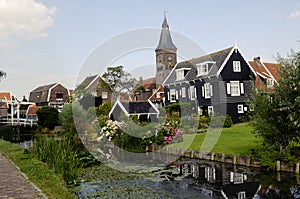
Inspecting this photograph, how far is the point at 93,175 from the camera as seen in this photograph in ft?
39.1

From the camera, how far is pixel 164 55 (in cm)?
6894

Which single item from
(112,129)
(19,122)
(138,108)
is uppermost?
(138,108)

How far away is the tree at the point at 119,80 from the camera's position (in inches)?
1703

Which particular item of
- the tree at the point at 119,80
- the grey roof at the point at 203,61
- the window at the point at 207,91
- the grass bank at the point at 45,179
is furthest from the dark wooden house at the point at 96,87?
the grass bank at the point at 45,179

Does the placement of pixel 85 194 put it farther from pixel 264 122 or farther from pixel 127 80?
pixel 127 80

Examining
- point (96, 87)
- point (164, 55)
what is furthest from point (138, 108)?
point (164, 55)

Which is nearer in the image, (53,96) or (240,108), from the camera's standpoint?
(240,108)

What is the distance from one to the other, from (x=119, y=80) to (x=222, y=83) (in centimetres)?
1686

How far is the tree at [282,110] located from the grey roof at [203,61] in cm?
2149

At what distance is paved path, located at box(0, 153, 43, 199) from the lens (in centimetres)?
712

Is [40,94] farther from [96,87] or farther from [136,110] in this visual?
[136,110]

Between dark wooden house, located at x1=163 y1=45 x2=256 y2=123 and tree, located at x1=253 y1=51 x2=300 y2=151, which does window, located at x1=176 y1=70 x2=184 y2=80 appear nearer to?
dark wooden house, located at x1=163 y1=45 x2=256 y2=123

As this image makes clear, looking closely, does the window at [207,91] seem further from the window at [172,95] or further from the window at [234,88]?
the window at [172,95]

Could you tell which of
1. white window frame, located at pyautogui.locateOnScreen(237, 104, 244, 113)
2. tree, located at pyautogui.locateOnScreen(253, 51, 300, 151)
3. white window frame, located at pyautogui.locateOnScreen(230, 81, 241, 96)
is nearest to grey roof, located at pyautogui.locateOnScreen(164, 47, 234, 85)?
white window frame, located at pyautogui.locateOnScreen(230, 81, 241, 96)
